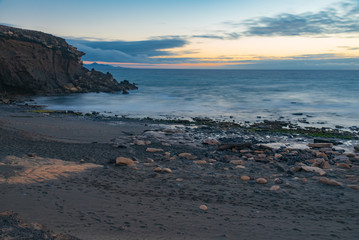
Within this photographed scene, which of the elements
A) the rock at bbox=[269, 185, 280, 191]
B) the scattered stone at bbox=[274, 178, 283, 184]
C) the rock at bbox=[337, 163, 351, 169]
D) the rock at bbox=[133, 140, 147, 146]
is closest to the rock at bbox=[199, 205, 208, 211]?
the rock at bbox=[269, 185, 280, 191]

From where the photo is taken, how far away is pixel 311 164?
12.7m

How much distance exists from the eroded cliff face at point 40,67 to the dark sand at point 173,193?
31.1m

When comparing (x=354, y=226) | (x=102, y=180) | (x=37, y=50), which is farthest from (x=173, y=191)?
(x=37, y=50)

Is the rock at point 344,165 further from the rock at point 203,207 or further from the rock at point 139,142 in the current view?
the rock at point 139,142

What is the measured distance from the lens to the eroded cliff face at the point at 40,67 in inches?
1642

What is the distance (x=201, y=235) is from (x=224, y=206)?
173 centimetres

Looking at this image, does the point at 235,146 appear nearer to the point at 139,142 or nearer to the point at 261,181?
the point at 139,142

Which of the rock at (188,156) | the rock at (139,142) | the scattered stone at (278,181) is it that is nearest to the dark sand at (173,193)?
the scattered stone at (278,181)

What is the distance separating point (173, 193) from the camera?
880 cm

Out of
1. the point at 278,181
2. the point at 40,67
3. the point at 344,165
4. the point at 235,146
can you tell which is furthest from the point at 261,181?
the point at 40,67

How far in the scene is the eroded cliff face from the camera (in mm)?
41719

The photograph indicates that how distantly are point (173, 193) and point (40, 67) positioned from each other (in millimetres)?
44597

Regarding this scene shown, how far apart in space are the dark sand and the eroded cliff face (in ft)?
102

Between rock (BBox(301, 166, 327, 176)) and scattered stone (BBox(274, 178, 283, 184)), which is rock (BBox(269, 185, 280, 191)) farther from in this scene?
rock (BBox(301, 166, 327, 176))
